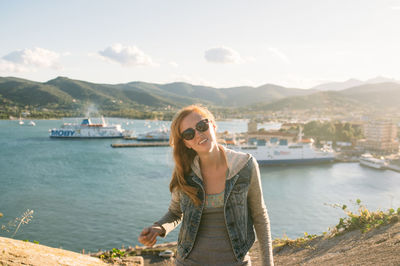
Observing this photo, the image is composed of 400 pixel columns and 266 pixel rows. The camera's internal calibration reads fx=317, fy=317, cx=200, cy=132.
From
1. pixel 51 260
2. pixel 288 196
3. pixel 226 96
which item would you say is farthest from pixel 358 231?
pixel 226 96

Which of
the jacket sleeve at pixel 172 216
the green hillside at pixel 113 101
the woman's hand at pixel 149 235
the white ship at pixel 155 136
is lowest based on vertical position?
the white ship at pixel 155 136

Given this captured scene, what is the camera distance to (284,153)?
24.0 meters

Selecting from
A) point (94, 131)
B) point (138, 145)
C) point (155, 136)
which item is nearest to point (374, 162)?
point (138, 145)

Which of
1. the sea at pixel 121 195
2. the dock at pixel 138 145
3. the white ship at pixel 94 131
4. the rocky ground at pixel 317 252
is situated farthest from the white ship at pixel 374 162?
the white ship at pixel 94 131

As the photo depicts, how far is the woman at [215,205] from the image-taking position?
104cm

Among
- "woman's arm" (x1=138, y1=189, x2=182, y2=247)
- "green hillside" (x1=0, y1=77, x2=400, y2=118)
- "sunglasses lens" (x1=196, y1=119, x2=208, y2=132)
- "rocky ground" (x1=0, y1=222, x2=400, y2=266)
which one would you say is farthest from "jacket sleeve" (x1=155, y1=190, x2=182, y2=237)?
"green hillside" (x1=0, y1=77, x2=400, y2=118)

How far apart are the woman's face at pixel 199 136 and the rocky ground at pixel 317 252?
3.70 feet

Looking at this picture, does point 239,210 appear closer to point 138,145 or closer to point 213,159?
point 213,159

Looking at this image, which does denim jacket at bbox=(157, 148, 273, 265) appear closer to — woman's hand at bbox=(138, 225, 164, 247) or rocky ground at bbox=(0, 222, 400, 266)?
woman's hand at bbox=(138, 225, 164, 247)

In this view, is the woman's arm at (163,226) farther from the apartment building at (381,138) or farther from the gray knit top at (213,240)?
the apartment building at (381,138)

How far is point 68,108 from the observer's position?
260 ft

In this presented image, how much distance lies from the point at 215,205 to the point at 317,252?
2.13 metres

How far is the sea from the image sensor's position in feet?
30.0

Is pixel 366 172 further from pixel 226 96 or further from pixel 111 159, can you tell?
pixel 226 96
